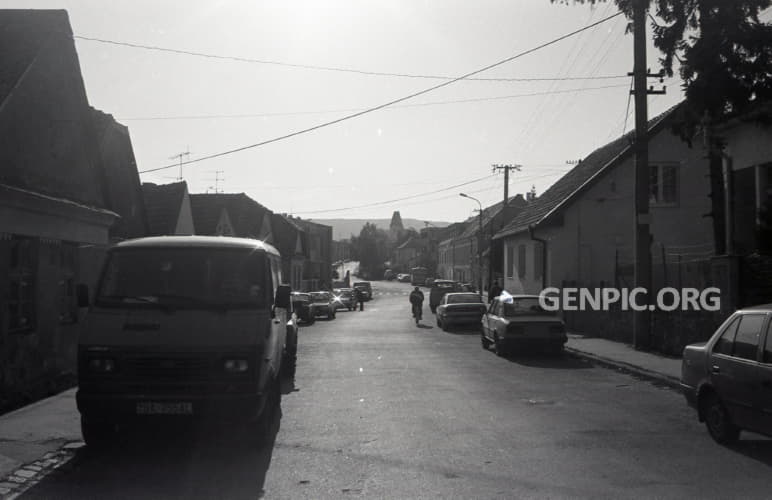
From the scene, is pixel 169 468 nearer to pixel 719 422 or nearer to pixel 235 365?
pixel 235 365

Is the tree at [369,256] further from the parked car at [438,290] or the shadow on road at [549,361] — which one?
the shadow on road at [549,361]

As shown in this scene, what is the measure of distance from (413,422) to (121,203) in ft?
48.7

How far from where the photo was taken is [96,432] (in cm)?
784

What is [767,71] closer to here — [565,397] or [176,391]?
[565,397]

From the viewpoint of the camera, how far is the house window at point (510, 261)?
37.5m

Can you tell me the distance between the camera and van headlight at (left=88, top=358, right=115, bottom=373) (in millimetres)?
7566

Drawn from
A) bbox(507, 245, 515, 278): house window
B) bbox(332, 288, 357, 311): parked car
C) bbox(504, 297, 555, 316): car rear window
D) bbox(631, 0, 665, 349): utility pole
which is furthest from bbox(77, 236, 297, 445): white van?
bbox(332, 288, 357, 311): parked car

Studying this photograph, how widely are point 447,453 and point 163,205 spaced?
23.1 metres

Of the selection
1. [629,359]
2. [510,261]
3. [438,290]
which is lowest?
[629,359]

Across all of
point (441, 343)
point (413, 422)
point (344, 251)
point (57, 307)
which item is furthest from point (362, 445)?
point (344, 251)

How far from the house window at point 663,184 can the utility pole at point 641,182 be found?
36.7 feet

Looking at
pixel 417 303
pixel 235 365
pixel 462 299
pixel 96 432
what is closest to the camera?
pixel 235 365

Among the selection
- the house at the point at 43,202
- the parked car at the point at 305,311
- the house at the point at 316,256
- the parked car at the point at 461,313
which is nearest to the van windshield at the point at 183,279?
the house at the point at 43,202

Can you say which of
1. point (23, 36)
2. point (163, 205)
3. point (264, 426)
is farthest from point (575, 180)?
point (264, 426)
